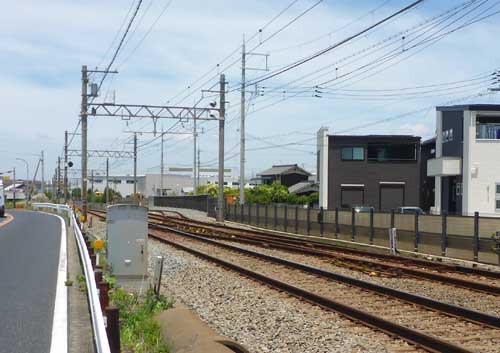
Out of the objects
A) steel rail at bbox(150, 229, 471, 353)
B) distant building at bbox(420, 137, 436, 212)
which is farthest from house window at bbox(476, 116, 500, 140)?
steel rail at bbox(150, 229, 471, 353)

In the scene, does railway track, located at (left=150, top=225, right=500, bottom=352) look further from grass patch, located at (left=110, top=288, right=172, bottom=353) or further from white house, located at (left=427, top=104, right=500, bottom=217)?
white house, located at (left=427, top=104, right=500, bottom=217)

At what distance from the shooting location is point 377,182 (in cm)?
6216

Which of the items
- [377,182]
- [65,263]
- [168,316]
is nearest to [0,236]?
[65,263]

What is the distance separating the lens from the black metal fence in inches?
880


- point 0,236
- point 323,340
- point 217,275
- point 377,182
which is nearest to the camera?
point 323,340

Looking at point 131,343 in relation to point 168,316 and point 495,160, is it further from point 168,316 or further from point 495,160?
point 495,160

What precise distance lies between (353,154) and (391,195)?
4.95m

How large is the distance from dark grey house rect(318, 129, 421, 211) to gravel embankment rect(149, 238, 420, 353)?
44.9 m

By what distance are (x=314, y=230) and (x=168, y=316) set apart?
27.0 m

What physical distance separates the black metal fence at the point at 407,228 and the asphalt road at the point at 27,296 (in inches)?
508

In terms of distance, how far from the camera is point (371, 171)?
6241 cm

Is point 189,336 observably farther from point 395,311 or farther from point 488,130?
point 488,130

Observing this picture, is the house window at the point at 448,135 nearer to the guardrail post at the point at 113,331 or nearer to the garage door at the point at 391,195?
the garage door at the point at 391,195

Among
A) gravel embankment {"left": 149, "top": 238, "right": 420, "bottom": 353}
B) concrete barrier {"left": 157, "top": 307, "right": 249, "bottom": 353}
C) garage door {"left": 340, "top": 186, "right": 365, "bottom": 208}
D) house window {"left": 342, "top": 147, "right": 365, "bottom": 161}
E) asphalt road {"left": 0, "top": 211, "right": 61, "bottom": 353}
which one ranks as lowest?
gravel embankment {"left": 149, "top": 238, "right": 420, "bottom": 353}
